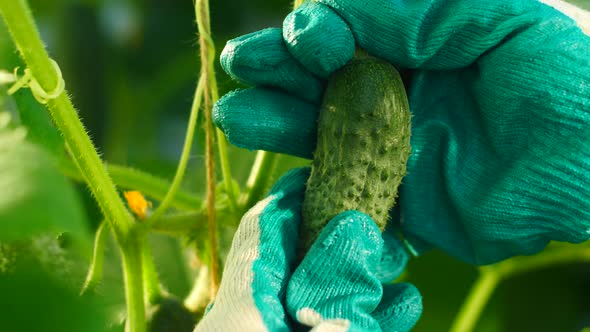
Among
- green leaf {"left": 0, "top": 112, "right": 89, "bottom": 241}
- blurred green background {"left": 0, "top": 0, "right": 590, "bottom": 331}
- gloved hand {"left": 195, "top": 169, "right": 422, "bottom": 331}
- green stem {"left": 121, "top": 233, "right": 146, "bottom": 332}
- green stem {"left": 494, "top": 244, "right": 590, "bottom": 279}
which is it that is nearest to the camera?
green leaf {"left": 0, "top": 112, "right": 89, "bottom": 241}

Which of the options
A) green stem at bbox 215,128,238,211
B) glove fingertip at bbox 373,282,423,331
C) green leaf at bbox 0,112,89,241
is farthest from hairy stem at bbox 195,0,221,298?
green leaf at bbox 0,112,89,241

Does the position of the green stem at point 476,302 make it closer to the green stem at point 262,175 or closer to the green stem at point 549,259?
the green stem at point 549,259

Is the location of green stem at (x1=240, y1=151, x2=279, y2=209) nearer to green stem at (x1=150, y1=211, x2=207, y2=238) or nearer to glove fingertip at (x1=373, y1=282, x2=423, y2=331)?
green stem at (x1=150, y1=211, x2=207, y2=238)

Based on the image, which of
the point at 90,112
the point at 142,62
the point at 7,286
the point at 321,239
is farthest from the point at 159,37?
the point at 7,286

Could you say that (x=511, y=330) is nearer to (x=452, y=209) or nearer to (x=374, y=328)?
(x=452, y=209)

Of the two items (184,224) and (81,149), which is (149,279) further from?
(81,149)
